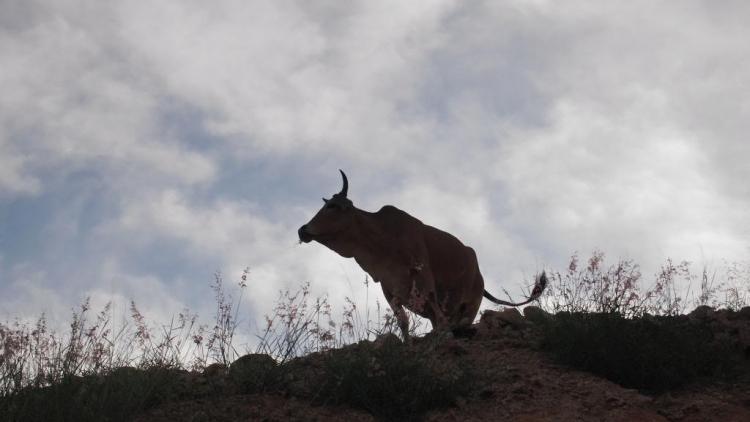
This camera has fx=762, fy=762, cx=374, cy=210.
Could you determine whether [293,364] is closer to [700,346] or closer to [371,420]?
[371,420]

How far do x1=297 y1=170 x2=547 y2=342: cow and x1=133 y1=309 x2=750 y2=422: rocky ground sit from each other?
1832 mm

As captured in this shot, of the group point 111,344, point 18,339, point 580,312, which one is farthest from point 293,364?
point 580,312

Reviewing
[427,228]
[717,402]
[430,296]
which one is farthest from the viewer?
[427,228]

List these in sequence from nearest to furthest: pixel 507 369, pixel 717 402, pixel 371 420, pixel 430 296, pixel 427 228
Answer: pixel 371 420
pixel 717 402
pixel 507 369
pixel 430 296
pixel 427 228

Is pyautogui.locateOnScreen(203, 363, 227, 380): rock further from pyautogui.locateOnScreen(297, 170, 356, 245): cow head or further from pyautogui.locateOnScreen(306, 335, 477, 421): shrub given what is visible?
pyautogui.locateOnScreen(297, 170, 356, 245): cow head

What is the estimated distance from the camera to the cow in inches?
311

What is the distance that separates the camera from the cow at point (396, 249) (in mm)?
7910

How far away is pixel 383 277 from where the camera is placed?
801 centimetres

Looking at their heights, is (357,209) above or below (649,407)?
above

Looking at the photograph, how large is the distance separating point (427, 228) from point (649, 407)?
12.1 feet

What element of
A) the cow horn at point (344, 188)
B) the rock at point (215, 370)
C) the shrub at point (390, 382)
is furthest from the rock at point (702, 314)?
the rock at point (215, 370)

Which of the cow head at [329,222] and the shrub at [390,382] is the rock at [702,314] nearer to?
the shrub at [390,382]

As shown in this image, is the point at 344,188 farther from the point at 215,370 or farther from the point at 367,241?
the point at 215,370

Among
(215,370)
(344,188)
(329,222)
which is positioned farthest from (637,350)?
(344,188)
